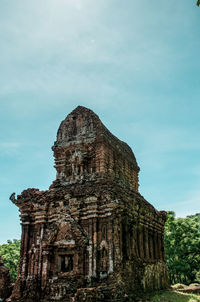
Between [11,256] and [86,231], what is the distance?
67.8 feet

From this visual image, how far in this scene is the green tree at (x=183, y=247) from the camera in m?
27.5

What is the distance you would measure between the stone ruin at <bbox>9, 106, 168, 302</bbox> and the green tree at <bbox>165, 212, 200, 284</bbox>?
9.99m

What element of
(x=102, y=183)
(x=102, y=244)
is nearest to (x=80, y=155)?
(x=102, y=183)

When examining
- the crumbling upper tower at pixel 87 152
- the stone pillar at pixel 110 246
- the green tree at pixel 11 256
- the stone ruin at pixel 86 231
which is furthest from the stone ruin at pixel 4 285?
the green tree at pixel 11 256

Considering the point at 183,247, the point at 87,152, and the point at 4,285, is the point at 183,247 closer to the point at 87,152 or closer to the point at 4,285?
the point at 87,152

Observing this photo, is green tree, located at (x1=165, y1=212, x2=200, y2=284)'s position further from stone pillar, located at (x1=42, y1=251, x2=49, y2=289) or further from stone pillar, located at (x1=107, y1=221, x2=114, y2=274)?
stone pillar, located at (x1=42, y1=251, x2=49, y2=289)

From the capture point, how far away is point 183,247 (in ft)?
91.8

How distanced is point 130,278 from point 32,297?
4869mm

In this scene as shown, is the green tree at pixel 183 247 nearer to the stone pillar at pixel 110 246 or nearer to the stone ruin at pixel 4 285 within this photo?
A: the stone pillar at pixel 110 246

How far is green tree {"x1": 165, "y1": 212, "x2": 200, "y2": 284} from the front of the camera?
27.5 m

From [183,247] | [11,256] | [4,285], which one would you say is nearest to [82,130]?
[4,285]

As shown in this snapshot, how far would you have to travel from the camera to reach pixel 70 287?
44.0 feet

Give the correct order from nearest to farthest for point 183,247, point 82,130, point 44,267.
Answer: point 44,267
point 82,130
point 183,247

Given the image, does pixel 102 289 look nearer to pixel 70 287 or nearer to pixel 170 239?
pixel 70 287
